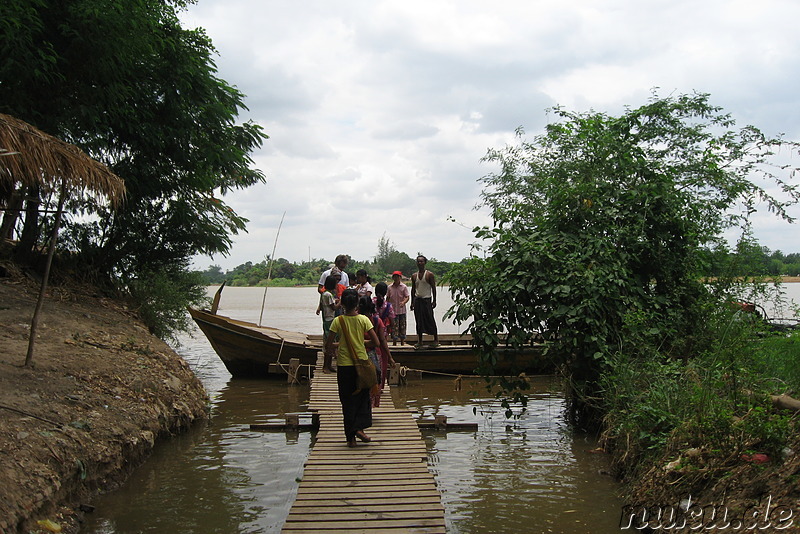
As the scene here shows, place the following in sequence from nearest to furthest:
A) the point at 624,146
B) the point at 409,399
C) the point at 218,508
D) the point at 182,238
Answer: the point at 218,508 < the point at 624,146 < the point at 409,399 < the point at 182,238

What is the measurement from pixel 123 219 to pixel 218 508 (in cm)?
794

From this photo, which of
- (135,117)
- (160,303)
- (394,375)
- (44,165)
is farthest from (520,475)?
(135,117)

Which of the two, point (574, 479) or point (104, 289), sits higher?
point (104, 289)

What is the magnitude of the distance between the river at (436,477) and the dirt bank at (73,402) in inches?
11.4

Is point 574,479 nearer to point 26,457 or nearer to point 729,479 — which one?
point 729,479

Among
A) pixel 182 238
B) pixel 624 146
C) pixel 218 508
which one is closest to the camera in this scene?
pixel 218 508

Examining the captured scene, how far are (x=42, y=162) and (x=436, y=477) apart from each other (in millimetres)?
4732

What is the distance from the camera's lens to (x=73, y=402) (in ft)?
20.5

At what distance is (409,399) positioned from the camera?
1082 centimetres

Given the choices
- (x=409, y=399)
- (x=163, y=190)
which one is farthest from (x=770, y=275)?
(x=163, y=190)

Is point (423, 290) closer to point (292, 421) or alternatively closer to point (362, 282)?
point (362, 282)

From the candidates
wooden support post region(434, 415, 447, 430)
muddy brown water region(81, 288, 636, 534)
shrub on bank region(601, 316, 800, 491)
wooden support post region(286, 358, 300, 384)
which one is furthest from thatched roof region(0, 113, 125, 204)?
shrub on bank region(601, 316, 800, 491)

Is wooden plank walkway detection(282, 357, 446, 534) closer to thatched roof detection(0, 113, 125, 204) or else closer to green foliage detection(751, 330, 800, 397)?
green foliage detection(751, 330, 800, 397)

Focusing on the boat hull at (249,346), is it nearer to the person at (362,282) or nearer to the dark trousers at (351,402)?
the person at (362,282)
